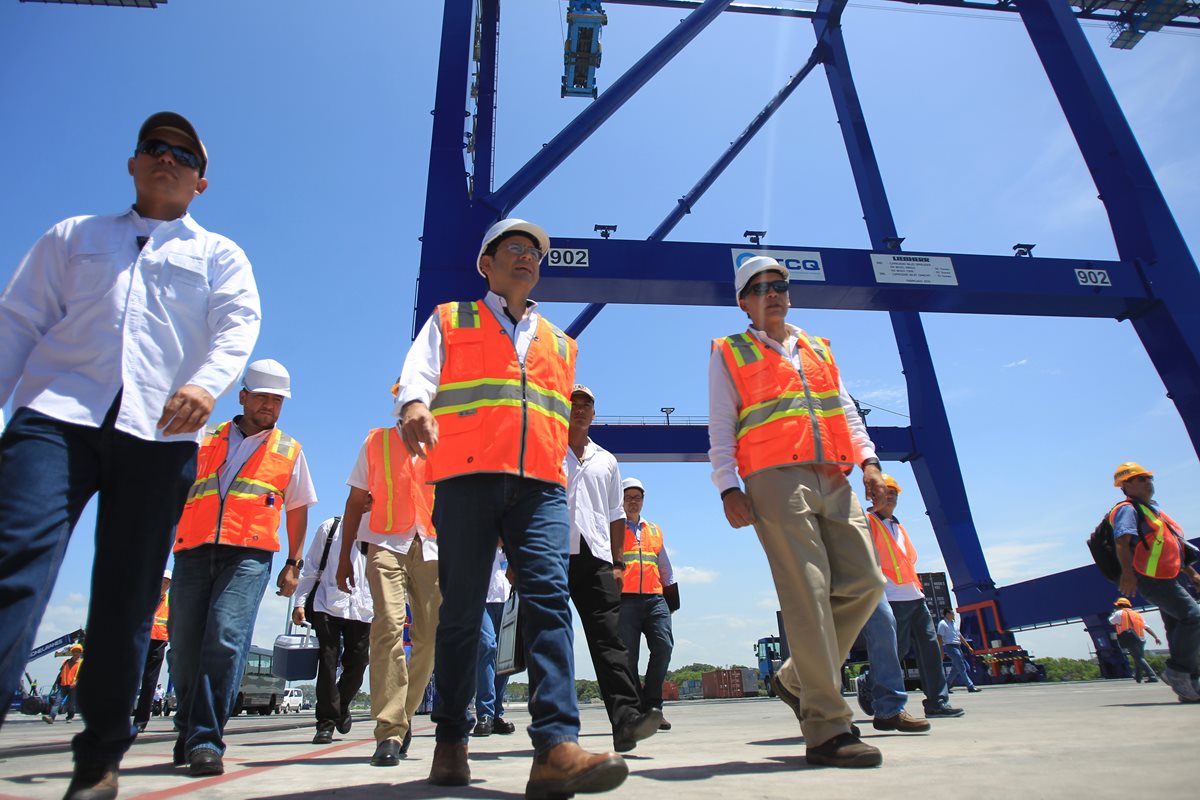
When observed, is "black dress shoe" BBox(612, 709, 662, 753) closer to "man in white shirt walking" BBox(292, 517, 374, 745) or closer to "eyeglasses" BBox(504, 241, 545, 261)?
"eyeglasses" BBox(504, 241, 545, 261)

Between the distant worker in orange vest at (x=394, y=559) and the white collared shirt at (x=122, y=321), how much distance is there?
1.60 m

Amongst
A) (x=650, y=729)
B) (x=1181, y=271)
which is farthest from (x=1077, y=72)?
(x=650, y=729)

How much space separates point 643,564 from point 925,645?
6.68 ft

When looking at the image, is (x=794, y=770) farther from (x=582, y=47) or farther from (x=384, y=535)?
(x=582, y=47)

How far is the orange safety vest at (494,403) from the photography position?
6.61 ft

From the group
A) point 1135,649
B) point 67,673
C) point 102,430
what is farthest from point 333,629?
point 67,673

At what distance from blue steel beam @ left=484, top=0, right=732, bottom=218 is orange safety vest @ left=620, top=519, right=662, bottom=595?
5524mm

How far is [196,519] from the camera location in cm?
304

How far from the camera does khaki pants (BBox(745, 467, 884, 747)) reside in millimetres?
2316

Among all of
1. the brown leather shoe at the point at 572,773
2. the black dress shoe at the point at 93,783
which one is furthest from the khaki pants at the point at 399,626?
the brown leather shoe at the point at 572,773

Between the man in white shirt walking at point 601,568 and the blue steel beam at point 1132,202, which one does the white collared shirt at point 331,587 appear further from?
the blue steel beam at point 1132,202

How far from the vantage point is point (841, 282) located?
9.82 m

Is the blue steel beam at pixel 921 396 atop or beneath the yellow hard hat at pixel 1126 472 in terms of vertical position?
atop

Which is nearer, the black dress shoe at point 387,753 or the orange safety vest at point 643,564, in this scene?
the black dress shoe at point 387,753
